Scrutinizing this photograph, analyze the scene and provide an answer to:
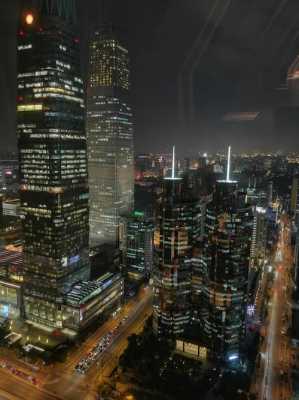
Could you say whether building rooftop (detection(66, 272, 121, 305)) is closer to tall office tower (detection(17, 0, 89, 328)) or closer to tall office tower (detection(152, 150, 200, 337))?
tall office tower (detection(17, 0, 89, 328))

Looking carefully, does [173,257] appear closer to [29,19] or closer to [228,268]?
[228,268]

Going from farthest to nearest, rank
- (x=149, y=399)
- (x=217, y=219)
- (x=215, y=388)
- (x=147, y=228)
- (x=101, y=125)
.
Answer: (x=101, y=125) → (x=147, y=228) → (x=217, y=219) → (x=215, y=388) → (x=149, y=399)

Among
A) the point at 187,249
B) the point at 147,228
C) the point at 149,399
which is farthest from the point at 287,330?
the point at 147,228

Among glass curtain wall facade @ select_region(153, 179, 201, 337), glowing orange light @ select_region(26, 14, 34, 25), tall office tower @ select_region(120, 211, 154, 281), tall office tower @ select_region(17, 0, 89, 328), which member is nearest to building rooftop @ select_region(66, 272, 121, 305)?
tall office tower @ select_region(17, 0, 89, 328)

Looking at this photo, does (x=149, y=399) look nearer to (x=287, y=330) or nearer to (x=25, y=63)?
(x=287, y=330)

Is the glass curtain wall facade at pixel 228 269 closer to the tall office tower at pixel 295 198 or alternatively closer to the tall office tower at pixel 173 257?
the tall office tower at pixel 173 257

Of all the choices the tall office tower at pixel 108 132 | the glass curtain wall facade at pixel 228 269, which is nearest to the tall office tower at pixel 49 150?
the glass curtain wall facade at pixel 228 269

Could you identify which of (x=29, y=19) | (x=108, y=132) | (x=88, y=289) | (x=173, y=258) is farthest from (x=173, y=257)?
(x=108, y=132)
